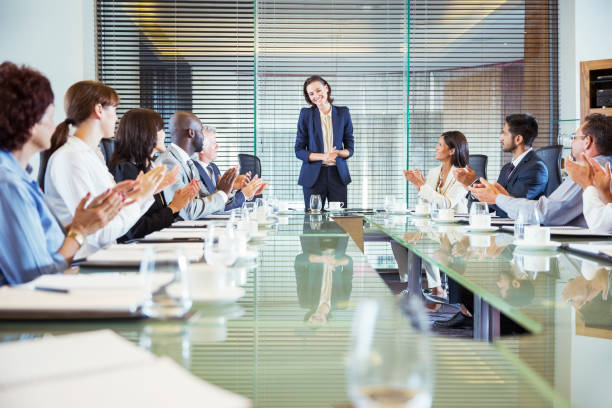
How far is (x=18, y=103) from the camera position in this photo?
1627 millimetres

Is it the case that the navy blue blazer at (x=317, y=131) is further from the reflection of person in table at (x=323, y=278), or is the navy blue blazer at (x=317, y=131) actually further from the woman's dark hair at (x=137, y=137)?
the reflection of person in table at (x=323, y=278)

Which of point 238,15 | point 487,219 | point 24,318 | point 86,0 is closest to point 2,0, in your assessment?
point 86,0

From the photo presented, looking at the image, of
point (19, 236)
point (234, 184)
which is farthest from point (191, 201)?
point (19, 236)

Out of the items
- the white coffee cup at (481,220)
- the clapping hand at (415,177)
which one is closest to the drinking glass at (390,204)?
the clapping hand at (415,177)

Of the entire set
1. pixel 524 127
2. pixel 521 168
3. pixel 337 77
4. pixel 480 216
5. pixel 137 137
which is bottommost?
pixel 480 216

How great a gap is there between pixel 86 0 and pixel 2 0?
0.63 m

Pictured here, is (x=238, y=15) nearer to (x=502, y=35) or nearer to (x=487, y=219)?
(x=502, y=35)

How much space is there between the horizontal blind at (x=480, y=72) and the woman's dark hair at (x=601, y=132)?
103 inches

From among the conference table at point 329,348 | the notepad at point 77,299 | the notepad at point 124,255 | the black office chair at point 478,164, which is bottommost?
the conference table at point 329,348

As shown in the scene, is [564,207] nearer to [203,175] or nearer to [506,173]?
[506,173]

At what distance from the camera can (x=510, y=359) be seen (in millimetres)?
798

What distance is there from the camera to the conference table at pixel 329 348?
0.68 m

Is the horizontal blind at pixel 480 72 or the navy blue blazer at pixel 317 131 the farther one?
the horizontal blind at pixel 480 72

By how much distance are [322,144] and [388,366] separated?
4.10 meters
